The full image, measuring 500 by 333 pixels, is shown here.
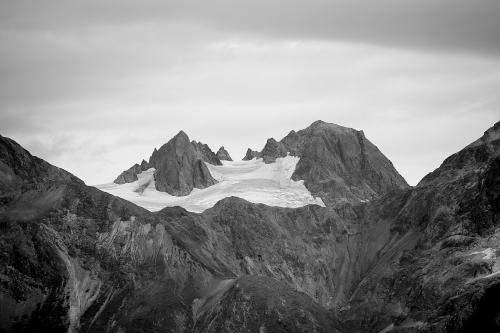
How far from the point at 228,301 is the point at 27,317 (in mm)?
38083

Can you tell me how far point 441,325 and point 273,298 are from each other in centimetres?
4588

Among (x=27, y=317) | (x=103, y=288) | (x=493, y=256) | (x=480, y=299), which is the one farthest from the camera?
Answer: (x=103, y=288)

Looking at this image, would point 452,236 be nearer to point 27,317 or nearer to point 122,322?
point 122,322

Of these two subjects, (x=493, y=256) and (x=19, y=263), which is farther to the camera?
(x=19, y=263)

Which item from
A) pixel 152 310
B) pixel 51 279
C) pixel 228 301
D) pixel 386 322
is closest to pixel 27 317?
pixel 51 279

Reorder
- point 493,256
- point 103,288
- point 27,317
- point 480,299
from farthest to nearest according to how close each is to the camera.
→ point 103,288 → point 27,317 → point 493,256 → point 480,299

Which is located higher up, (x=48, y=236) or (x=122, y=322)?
(x=48, y=236)

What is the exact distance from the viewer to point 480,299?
484 feet

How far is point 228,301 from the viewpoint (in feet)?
629

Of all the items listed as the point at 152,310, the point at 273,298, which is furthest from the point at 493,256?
the point at 152,310

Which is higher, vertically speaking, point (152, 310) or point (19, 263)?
point (19, 263)

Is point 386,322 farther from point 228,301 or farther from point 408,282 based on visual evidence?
point 228,301

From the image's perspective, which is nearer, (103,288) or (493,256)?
(493,256)

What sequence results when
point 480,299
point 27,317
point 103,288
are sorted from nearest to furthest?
point 480,299
point 27,317
point 103,288
